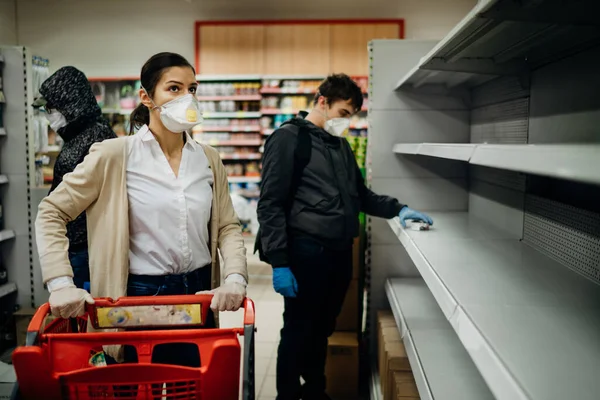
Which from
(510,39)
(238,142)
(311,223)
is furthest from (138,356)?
(238,142)

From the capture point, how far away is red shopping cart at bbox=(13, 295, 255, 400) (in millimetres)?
1270

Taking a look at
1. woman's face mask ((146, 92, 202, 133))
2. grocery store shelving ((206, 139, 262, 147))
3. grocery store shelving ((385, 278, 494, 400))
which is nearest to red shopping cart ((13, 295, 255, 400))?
woman's face mask ((146, 92, 202, 133))

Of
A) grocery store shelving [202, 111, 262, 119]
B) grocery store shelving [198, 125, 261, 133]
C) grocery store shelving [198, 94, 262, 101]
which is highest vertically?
grocery store shelving [198, 94, 262, 101]

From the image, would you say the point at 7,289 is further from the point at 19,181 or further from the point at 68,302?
the point at 68,302

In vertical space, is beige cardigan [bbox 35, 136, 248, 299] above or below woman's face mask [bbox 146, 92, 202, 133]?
below

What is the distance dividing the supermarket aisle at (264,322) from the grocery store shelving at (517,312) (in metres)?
1.48

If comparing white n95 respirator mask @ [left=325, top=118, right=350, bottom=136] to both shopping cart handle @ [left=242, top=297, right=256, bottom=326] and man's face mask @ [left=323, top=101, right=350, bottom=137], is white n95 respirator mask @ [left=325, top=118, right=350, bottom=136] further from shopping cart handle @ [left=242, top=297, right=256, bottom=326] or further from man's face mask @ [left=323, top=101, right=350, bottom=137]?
shopping cart handle @ [left=242, top=297, right=256, bottom=326]

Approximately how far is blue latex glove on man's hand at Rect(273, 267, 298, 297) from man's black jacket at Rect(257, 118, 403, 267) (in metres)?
0.03

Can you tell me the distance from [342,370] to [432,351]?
103 cm

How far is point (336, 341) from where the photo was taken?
3271 mm

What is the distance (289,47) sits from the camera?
8141 mm

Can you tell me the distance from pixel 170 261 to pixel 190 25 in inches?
297

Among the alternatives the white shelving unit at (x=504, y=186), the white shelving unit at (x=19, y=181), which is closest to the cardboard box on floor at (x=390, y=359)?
the white shelving unit at (x=504, y=186)

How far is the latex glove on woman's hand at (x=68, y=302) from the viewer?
1.45 m
